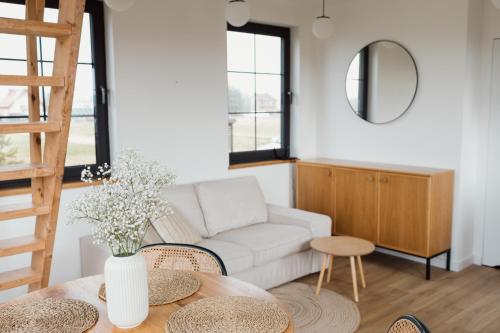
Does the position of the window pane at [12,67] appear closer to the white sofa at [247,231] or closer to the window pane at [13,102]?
the window pane at [13,102]

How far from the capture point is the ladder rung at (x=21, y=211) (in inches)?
90.5

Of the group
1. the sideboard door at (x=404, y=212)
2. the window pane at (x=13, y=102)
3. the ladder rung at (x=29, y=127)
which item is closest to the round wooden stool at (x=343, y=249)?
the sideboard door at (x=404, y=212)

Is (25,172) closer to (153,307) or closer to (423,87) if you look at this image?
(153,307)

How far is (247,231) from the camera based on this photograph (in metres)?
3.88

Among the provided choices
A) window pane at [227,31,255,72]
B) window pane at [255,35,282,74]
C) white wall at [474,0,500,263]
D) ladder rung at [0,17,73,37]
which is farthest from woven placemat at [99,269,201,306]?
white wall at [474,0,500,263]

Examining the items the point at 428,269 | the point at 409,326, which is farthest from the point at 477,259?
the point at 409,326

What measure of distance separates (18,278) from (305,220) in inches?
89.7

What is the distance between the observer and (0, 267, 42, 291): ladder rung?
8.02 feet

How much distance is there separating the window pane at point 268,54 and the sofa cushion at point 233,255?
6.53 ft

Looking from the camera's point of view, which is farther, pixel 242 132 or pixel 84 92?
pixel 242 132

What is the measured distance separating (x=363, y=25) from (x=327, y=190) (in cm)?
167

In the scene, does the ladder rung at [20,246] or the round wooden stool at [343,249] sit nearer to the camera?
the ladder rung at [20,246]

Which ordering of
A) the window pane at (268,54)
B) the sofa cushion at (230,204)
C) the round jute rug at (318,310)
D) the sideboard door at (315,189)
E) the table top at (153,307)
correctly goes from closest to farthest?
the table top at (153,307) → the round jute rug at (318,310) → the sofa cushion at (230,204) → the sideboard door at (315,189) → the window pane at (268,54)

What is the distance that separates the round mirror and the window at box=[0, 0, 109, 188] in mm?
2483
